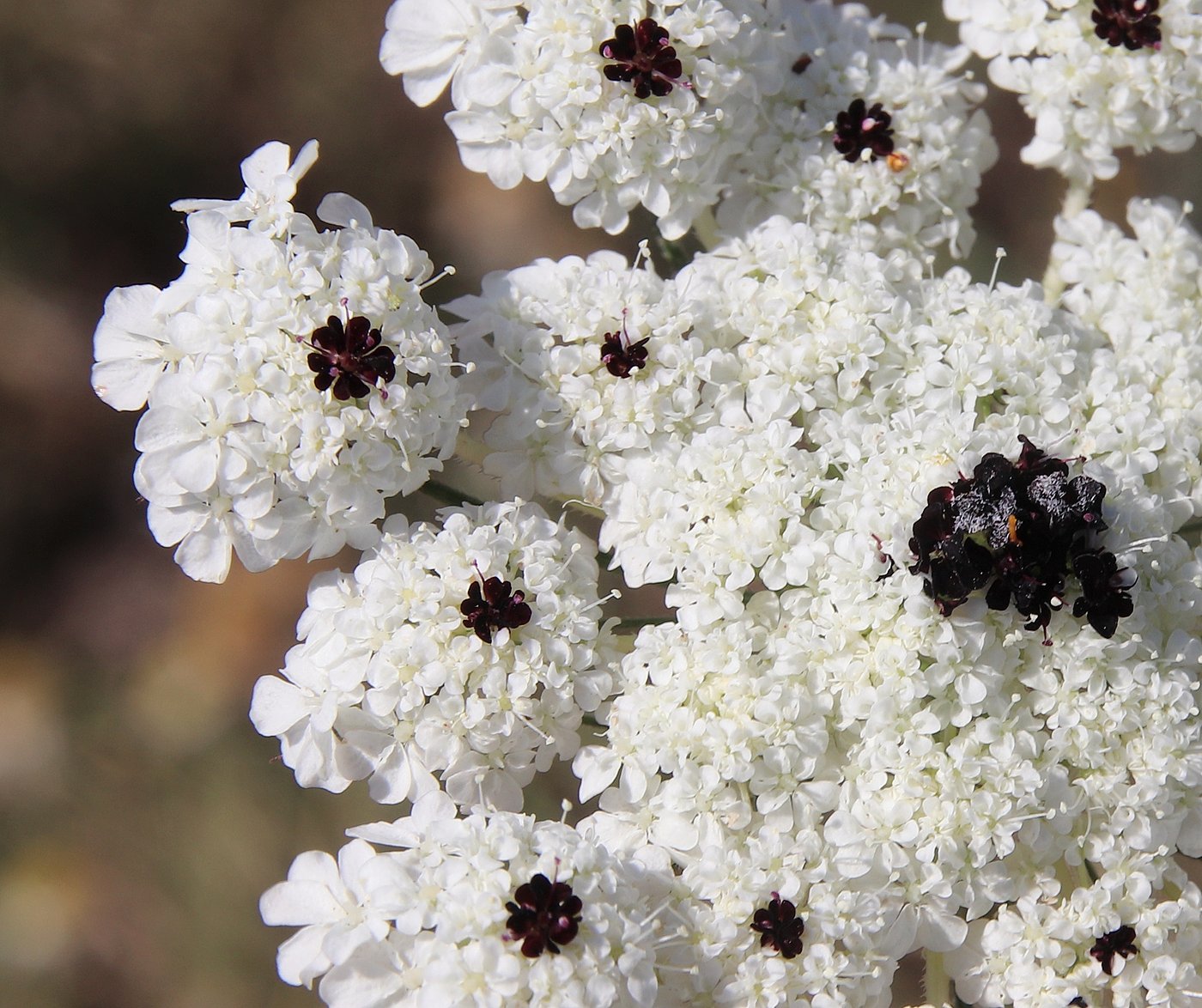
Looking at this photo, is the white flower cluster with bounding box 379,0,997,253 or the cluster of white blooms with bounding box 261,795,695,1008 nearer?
the cluster of white blooms with bounding box 261,795,695,1008

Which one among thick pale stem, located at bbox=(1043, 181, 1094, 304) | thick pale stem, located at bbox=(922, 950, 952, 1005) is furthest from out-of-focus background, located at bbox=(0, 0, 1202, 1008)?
thick pale stem, located at bbox=(922, 950, 952, 1005)

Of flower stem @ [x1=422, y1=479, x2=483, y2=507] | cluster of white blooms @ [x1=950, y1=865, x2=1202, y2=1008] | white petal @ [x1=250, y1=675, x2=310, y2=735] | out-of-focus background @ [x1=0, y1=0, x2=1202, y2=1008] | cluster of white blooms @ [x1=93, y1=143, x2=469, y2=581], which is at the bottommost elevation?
out-of-focus background @ [x1=0, y1=0, x2=1202, y2=1008]

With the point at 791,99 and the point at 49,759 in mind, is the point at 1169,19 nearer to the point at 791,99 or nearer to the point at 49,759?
the point at 791,99

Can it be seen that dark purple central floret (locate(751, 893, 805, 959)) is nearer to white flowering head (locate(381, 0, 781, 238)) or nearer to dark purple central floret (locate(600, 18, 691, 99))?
white flowering head (locate(381, 0, 781, 238))

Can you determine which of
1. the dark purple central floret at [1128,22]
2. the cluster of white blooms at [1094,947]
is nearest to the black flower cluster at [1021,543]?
the cluster of white blooms at [1094,947]

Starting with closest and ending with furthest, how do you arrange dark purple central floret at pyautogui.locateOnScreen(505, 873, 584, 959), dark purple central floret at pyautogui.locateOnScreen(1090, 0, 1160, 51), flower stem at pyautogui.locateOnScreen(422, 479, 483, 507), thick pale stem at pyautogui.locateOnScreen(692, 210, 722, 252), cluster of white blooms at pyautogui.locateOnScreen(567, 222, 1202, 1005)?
dark purple central floret at pyautogui.locateOnScreen(505, 873, 584, 959) → cluster of white blooms at pyautogui.locateOnScreen(567, 222, 1202, 1005) → flower stem at pyautogui.locateOnScreen(422, 479, 483, 507) → dark purple central floret at pyautogui.locateOnScreen(1090, 0, 1160, 51) → thick pale stem at pyautogui.locateOnScreen(692, 210, 722, 252)

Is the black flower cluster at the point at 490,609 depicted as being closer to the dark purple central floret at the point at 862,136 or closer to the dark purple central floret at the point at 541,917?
the dark purple central floret at the point at 541,917

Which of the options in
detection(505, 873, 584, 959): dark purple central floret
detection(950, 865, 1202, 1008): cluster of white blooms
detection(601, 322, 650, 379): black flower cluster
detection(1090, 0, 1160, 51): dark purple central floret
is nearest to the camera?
detection(505, 873, 584, 959): dark purple central floret
